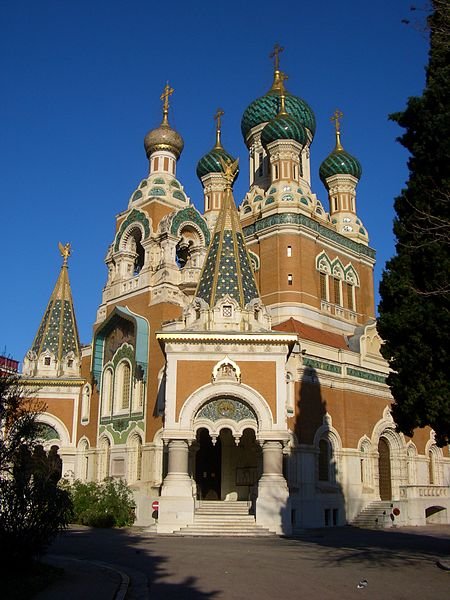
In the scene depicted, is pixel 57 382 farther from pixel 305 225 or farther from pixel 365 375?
pixel 365 375

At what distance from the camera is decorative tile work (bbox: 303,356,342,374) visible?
2163cm

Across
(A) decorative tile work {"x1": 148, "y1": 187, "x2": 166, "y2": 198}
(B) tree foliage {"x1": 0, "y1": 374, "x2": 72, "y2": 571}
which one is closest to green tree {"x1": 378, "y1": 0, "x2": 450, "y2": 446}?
(B) tree foliage {"x1": 0, "y1": 374, "x2": 72, "y2": 571}

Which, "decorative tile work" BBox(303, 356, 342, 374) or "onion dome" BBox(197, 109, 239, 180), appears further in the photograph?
"onion dome" BBox(197, 109, 239, 180)


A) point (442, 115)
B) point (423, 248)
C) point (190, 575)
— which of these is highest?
point (442, 115)

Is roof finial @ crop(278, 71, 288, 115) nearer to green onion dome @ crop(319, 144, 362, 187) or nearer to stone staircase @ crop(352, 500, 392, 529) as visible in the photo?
green onion dome @ crop(319, 144, 362, 187)

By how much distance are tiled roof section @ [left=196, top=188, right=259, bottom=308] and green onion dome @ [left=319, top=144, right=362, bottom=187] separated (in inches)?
437

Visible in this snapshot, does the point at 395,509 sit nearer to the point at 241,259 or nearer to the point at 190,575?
the point at 241,259

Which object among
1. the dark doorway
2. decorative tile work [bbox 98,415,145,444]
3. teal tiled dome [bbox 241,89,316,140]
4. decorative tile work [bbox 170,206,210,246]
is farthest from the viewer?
teal tiled dome [bbox 241,89,316,140]

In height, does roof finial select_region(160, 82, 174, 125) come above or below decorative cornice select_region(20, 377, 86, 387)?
above

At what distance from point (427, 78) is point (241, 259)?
9.01 metres

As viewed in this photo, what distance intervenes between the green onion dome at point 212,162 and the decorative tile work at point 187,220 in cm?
609

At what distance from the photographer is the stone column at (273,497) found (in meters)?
16.3

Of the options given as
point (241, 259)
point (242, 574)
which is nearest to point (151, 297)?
point (241, 259)

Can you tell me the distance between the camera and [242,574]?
9.38m
